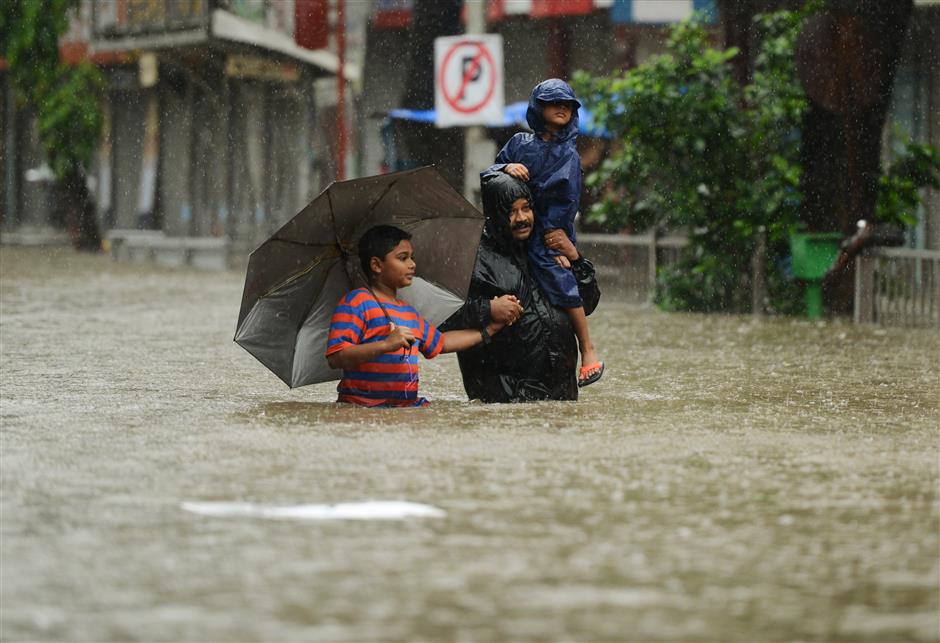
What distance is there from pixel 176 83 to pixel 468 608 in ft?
108

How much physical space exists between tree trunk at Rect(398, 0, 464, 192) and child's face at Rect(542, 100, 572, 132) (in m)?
17.5

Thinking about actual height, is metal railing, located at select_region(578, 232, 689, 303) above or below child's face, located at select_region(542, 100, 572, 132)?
below

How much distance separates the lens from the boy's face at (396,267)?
915 cm

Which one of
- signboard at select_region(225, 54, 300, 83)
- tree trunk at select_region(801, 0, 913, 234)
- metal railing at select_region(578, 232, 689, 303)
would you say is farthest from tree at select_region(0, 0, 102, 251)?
tree trunk at select_region(801, 0, 913, 234)

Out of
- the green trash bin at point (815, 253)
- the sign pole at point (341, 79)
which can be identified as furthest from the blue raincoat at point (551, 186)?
the sign pole at point (341, 79)

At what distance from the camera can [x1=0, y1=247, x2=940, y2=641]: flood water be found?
188 inches

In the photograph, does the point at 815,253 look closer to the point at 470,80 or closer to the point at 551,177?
the point at 470,80

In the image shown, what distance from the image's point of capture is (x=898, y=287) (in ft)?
55.6

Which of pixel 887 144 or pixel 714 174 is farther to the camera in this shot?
pixel 887 144

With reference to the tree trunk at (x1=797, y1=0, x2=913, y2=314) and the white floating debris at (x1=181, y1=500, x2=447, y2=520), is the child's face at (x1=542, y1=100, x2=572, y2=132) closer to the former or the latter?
the white floating debris at (x1=181, y1=500, x2=447, y2=520)

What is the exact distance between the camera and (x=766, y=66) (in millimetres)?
19453

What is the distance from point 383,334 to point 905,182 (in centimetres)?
1065

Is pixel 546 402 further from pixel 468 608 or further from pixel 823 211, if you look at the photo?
pixel 823 211

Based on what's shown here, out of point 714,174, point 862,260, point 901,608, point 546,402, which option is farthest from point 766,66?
point 901,608
